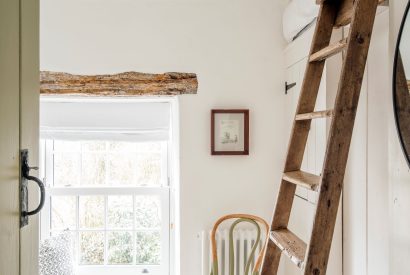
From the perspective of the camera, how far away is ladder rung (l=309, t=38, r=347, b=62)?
3.86ft

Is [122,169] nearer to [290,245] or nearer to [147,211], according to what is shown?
[147,211]

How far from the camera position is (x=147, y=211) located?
115 inches

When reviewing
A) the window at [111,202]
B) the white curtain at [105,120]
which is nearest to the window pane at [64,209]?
the window at [111,202]

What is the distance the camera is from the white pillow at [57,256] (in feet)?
7.79

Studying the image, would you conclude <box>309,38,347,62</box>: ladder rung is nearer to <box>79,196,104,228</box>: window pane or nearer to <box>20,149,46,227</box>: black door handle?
<box>20,149,46,227</box>: black door handle

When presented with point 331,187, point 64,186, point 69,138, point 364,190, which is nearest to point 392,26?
point 331,187

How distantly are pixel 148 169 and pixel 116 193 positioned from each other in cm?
31

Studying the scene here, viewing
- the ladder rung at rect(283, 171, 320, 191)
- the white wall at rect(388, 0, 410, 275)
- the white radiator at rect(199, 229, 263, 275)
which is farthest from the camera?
the white radiator at rect(199, 229, 263, 275)

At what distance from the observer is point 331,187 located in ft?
3.70

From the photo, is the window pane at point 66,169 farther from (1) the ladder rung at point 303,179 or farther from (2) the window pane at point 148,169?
(1) the ladder rung at point 303,179

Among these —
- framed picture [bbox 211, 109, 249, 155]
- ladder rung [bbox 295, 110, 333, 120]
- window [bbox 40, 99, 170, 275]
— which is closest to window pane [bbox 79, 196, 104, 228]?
window [bbox 40, 99, 170, 275]

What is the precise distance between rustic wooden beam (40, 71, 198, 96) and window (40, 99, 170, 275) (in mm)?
471

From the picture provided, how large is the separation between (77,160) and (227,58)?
4.71 feet

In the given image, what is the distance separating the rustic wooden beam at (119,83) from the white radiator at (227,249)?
1033 mm
